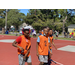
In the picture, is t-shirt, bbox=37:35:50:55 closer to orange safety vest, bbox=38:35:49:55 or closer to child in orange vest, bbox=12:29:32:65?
orange safety vest, bbox=38:35:49:55

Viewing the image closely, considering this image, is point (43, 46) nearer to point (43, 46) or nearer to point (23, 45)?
point (43, 46)

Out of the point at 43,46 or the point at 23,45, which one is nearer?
the point at 23,45

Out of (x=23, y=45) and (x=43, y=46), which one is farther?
(x=43, y=46)

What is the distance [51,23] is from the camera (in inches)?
1524

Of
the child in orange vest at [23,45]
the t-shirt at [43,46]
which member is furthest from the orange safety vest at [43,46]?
the child in orange vest at [23,45]

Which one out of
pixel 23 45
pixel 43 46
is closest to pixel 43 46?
pixel 43 46

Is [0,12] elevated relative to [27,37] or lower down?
elevated

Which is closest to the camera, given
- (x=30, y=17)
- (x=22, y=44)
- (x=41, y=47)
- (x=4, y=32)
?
(x=22, y=44)

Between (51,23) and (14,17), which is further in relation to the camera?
(14,17)

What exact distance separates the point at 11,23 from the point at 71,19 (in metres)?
32.2

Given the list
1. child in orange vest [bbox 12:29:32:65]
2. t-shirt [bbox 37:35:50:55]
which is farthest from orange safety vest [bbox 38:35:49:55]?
child in orange vest [bbox 12:29:32:65]
